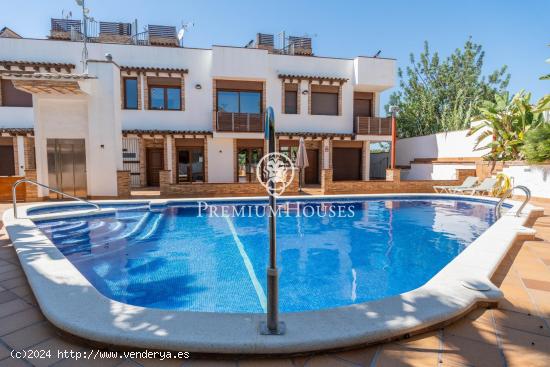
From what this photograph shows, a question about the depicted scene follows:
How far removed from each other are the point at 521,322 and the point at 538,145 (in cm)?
1348

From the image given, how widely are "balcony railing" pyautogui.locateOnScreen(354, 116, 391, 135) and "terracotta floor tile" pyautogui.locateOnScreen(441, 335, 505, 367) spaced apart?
748 inches

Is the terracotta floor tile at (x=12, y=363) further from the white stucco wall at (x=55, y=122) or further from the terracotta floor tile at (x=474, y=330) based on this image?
the white stucco wall at (x=55, y=122)

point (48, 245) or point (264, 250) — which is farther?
point (264, 250)

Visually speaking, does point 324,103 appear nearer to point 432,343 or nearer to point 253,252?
point 253,252

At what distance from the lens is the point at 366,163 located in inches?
866

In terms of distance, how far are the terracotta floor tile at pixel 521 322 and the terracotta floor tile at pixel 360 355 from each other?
1.32 metres

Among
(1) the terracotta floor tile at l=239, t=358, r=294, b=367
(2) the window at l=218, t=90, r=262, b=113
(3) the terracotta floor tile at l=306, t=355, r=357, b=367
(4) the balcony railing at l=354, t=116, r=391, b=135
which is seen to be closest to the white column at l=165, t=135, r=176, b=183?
(2) the window at l=218, t=90, r=262, b=113

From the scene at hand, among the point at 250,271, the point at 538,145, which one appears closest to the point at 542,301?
the point at 250,271

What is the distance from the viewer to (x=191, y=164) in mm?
19547

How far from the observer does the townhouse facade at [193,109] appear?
1471 cm

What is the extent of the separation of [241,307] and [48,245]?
3601mm

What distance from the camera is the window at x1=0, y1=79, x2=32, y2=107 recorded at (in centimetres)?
1780

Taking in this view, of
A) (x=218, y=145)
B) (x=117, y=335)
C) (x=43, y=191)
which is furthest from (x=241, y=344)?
(x=218, y=145)

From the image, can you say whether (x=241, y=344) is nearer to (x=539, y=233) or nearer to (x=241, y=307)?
(x=241, y=307)
